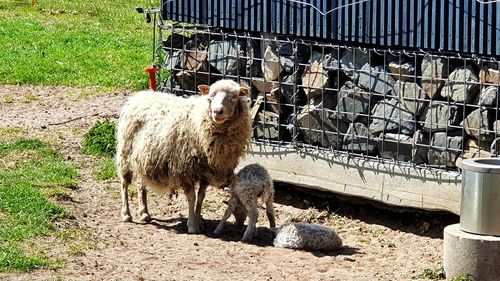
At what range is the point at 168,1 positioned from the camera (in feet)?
44.3

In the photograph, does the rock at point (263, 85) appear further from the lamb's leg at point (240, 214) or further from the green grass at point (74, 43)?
the green grass at point (74, 43)

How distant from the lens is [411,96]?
11.4 m

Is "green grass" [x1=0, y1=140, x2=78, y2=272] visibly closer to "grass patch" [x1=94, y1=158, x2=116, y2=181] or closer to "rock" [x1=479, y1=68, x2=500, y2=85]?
"grass patch" [x1=94, y1=158, x2=116, y2=181]

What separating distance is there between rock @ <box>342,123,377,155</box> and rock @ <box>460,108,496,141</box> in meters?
1.13

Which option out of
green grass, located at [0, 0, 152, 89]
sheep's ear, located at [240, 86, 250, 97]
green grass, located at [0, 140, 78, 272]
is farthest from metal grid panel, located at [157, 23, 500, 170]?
green grass, located at [0, 0, 152, 89]

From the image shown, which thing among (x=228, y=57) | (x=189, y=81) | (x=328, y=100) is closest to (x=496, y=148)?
(x=328, y=100)

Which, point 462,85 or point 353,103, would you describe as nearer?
point 462,85

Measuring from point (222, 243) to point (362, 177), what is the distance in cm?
157

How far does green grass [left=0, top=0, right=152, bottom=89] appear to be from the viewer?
17766 millimetres

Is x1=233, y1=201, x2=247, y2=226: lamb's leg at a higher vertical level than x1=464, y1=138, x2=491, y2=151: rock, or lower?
lower

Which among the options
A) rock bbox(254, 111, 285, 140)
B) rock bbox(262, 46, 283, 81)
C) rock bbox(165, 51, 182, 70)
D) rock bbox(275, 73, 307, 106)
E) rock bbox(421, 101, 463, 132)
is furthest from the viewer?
rock bbox(165, 51, 182, 70)

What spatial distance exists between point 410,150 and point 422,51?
0.91m

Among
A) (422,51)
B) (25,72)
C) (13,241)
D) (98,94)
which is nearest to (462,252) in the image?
(422,51)

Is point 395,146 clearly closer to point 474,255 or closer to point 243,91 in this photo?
point 243,91
